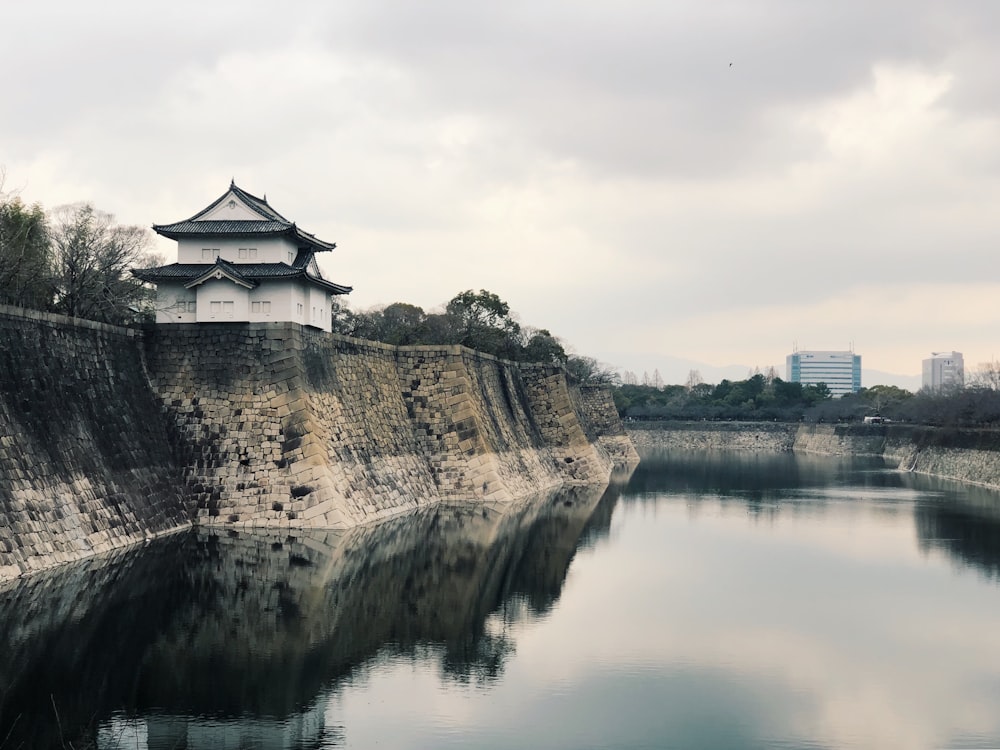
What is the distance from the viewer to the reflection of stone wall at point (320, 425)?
990 inches

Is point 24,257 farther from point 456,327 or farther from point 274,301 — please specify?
point 456,327

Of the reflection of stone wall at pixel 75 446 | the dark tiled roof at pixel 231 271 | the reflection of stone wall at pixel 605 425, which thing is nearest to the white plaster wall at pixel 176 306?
the dark tiled roof at pixel 231 271

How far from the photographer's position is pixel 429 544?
2438 centimetres

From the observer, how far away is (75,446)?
2070 cm

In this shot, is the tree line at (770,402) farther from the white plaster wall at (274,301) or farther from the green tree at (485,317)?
the white plaster wall at (274,301)

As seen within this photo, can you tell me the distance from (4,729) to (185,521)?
1453 centimetres

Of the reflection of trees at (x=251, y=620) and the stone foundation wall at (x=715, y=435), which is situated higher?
the stone foundation wall at (x=715, y=435)

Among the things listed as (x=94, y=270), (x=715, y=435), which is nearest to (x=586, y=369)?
(x=715, y=435)

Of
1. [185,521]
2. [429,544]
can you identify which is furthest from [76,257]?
[429,544]

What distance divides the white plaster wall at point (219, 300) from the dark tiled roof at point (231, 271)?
14.4 inches

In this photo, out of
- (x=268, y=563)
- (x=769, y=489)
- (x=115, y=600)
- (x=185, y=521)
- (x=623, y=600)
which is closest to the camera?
(x=115, y=600)

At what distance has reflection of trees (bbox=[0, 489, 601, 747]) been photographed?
11.6 m

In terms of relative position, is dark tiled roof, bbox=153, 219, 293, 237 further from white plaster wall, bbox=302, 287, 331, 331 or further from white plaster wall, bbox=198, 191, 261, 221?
white plaster wall, bbox=302, 287, 331, 331

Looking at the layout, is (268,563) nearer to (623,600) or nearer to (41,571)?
(41,571)
